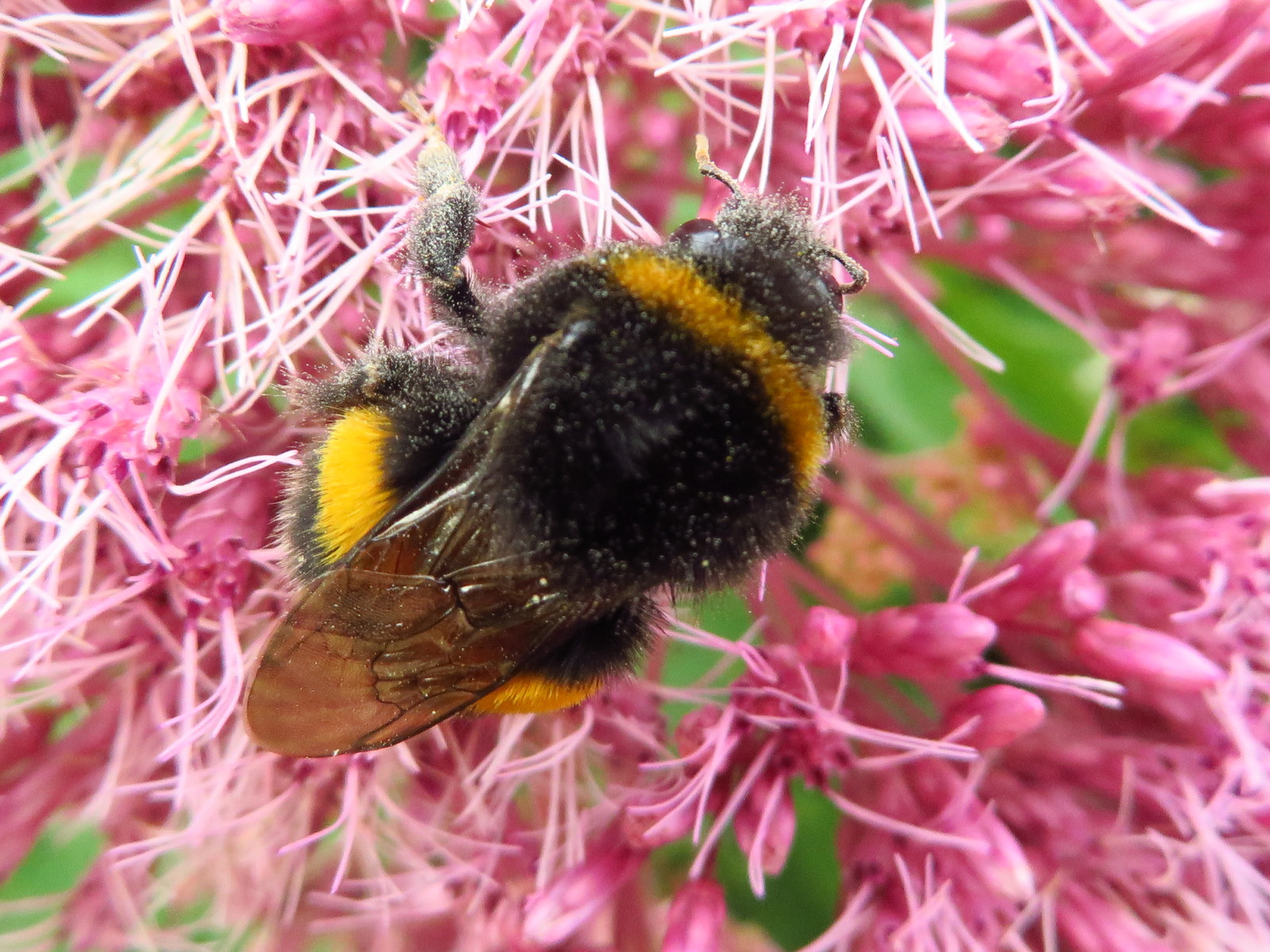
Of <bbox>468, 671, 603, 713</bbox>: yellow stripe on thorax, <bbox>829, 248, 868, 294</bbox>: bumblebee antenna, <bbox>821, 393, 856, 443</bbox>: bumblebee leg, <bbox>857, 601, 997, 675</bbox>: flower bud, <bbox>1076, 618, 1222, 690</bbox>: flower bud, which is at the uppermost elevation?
<bbox>829, 248, 868, 294</bbox>: bumblebee antenna

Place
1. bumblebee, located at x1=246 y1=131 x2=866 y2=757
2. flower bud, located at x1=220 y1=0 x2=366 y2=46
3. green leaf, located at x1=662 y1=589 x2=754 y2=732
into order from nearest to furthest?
1. bumblebee, located at x1=246 y1=131 x2=866 y2=757
2. flower bud, located at x1=220 y1=0 x2=366 y2=46
3. green leaf, located at x1=662 y1=589 x2=754 y2=732

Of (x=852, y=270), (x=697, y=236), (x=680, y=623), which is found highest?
(x=697, y=236)

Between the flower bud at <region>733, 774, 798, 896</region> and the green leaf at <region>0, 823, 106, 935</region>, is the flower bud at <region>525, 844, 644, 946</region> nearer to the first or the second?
the flower bud at <region>733, 774, 798, 896</region>

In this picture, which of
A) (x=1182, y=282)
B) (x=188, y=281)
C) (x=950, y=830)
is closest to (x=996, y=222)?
(x=1182, y=282)

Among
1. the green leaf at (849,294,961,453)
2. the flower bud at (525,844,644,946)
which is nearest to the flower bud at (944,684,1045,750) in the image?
the flower bud at (525,844,644,946)

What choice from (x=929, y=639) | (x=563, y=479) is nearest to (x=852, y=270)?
(x=563, y=479)

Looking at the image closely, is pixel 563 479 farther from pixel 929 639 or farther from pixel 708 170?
pixel 929 639
